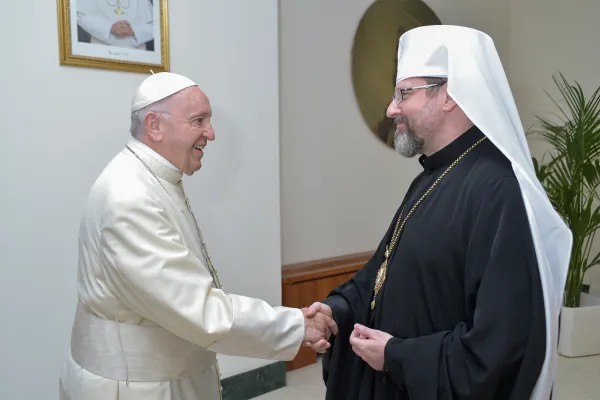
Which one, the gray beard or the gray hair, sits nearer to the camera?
the gray beard

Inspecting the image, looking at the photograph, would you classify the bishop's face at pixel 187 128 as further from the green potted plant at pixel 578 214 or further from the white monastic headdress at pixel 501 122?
the green potted plant at pixel 578 214

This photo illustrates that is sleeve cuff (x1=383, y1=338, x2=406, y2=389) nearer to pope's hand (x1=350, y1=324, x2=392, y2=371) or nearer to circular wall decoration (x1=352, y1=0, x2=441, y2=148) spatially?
pope's hand (x1=350, y1=324, x2=392, y2=371)

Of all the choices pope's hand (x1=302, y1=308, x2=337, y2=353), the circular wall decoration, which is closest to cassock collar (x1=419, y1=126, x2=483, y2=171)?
pope's hand (x1=302, y1=308, x2=337, y2=353)

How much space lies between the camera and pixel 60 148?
101 inches

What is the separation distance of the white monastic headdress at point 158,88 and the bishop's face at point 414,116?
74 cm

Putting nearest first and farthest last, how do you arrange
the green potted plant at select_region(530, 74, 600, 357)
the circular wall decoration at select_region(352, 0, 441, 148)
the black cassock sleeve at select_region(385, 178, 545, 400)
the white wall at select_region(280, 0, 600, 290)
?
the black cassock sleeve at select_region(385, 178, 545, 400) → the green potted plant at select_region(530, 74, 600, 357) → the white wall at select_region(280, 0, 600, 290) → the circular wall decoration at select_region(352, 0, 441, 148)

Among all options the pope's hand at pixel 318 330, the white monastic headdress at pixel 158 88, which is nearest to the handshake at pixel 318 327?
the pope's hand at pixel 318 330

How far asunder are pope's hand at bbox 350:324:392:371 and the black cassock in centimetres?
3

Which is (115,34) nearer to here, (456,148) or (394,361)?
(456,148)

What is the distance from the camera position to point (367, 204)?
189 inches

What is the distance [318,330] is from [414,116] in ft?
2.66

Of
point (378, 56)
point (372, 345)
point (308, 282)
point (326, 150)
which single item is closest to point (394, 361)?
point (372, 345)

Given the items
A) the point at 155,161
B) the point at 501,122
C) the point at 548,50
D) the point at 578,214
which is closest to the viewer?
the point at 501,122

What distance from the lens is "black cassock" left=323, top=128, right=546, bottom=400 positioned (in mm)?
1354
